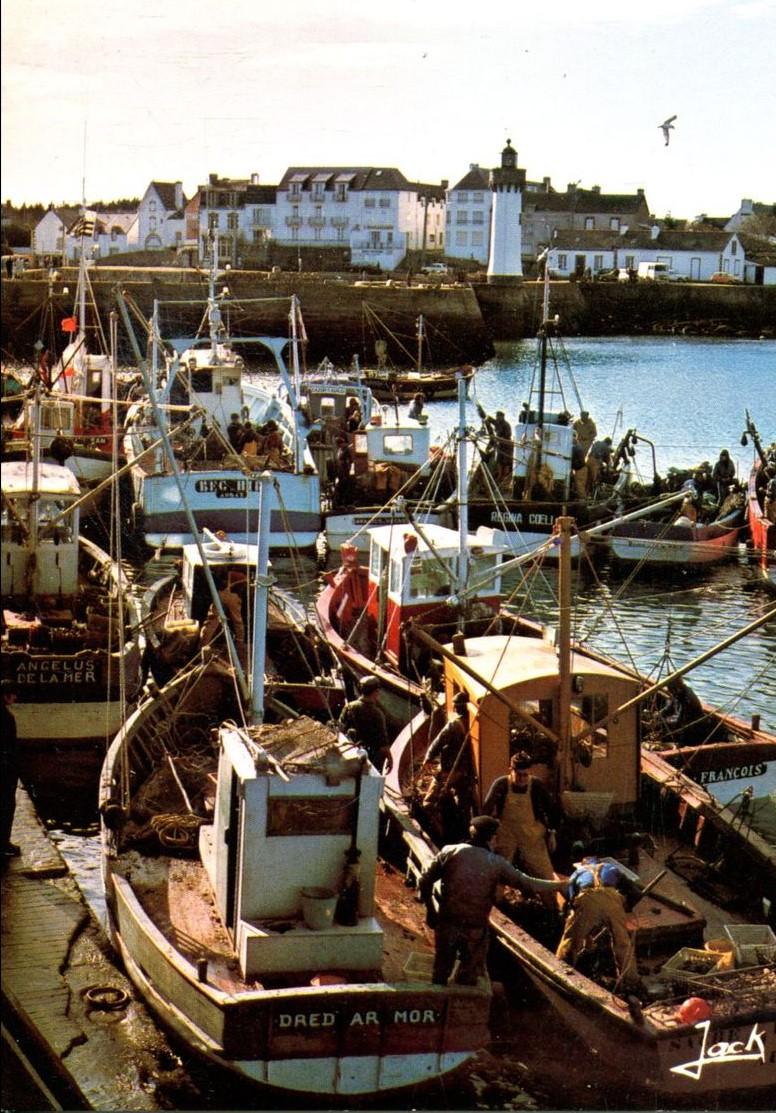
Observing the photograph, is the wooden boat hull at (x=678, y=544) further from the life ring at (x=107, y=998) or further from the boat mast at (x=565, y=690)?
the life ring at (x=107, y=998)

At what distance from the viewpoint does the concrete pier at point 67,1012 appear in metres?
8.81

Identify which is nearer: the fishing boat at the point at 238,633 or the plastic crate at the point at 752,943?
the plastic crate at the point at 752,943

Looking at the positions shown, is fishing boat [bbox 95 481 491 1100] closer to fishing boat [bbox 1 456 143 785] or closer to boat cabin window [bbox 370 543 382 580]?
fishing boat [bbox 1 456 143 785]

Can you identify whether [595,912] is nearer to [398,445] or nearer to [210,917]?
[210,917]

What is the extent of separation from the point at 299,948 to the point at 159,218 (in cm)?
7673

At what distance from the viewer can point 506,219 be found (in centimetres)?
7525

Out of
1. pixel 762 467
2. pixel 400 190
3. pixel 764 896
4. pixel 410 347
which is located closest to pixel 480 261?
pixel 400 190

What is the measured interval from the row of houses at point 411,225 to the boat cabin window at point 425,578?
5984 cm

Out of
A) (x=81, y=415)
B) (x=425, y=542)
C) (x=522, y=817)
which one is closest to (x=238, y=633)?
(x=425, y=542)

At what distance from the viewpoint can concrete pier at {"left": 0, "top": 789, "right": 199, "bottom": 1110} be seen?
347 inches

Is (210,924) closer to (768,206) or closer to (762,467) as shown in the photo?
(762,467)

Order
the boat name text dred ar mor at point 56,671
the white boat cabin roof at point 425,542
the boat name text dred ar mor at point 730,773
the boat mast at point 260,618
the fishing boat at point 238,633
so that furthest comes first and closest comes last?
1. the white boat cabin roof at point 425,542
2. the fishing boat at point 238,633
3. the boat name text dred ar mor at point 56,671
4. the boat name text dred ar mor at point 730,773
5. the boat mast at point 260,618

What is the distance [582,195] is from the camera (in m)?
95.6

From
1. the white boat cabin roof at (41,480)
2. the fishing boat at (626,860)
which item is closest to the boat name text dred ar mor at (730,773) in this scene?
the fishing boat at (626,860)
